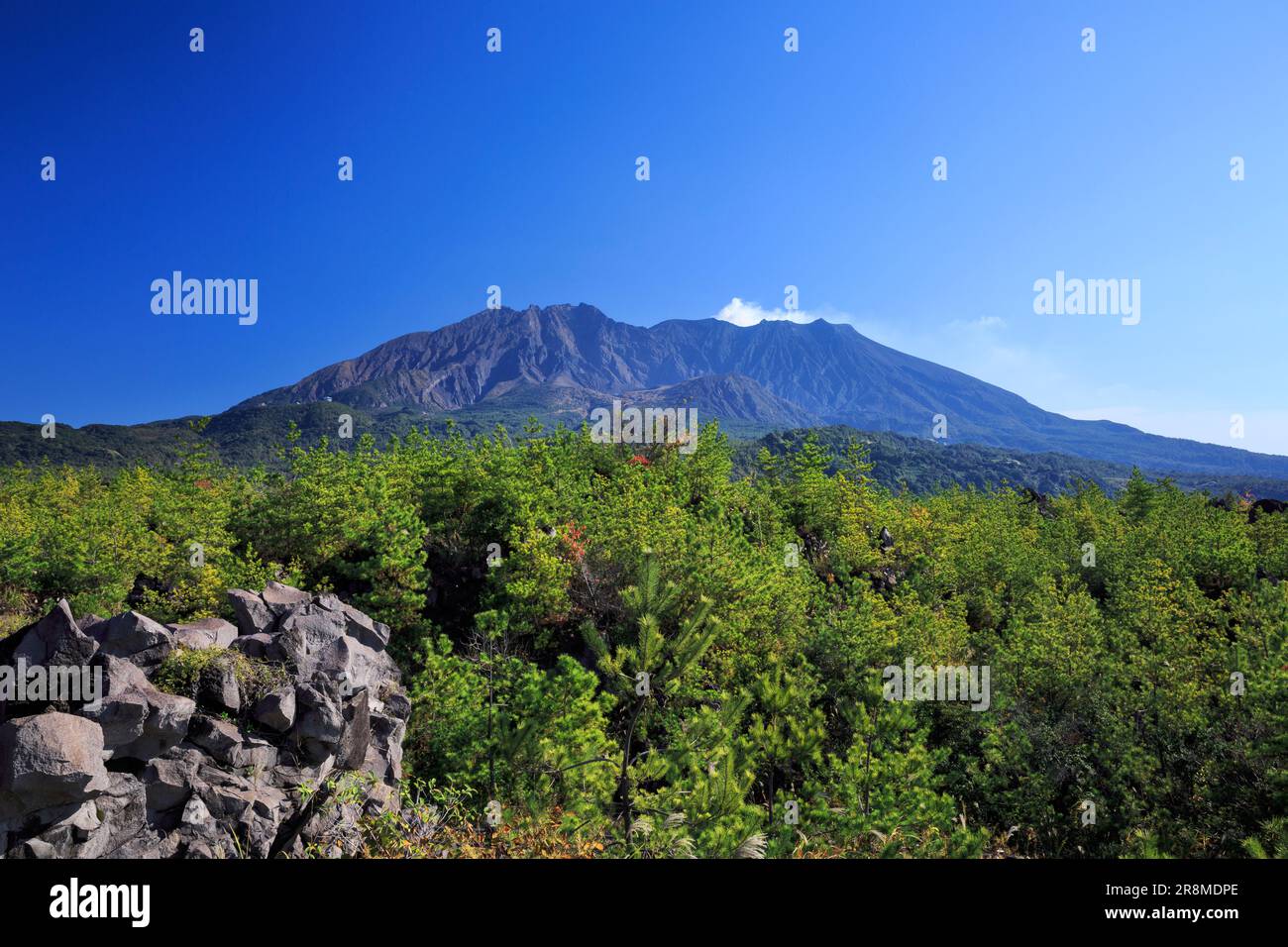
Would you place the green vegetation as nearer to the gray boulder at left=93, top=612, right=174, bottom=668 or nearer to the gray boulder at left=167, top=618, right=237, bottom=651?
the gray boulder at left=93, top=612, right=174, bottom=668

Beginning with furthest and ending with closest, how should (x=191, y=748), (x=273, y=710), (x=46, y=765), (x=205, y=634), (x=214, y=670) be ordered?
(x=205, y=634)
(x=273, y=710)
(x=214, y=670)
(x=191, y=748)
(x=46, y=765)

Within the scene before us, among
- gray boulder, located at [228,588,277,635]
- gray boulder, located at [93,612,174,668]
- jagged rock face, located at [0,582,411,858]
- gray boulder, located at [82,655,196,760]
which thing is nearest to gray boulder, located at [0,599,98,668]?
jagged rock face, located at [0,582,411,858]

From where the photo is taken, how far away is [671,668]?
13.3 m

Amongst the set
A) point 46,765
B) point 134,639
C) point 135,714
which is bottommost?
point 46,765

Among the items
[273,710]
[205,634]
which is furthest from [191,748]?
[205,634]

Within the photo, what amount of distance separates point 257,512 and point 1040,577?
2978cm

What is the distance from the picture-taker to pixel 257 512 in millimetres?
17703

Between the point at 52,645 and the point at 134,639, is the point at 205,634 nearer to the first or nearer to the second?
the point at 134,639

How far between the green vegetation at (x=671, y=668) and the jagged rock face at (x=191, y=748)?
2.43 feet

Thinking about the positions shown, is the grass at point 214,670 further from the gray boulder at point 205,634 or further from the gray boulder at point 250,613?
the gray boulder at point 250,613

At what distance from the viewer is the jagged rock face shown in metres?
7.44

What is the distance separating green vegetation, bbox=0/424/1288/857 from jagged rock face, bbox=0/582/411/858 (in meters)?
0.74

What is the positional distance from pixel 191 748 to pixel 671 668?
8.36 m

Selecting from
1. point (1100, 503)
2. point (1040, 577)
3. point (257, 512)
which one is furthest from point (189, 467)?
point (1100, 503)
